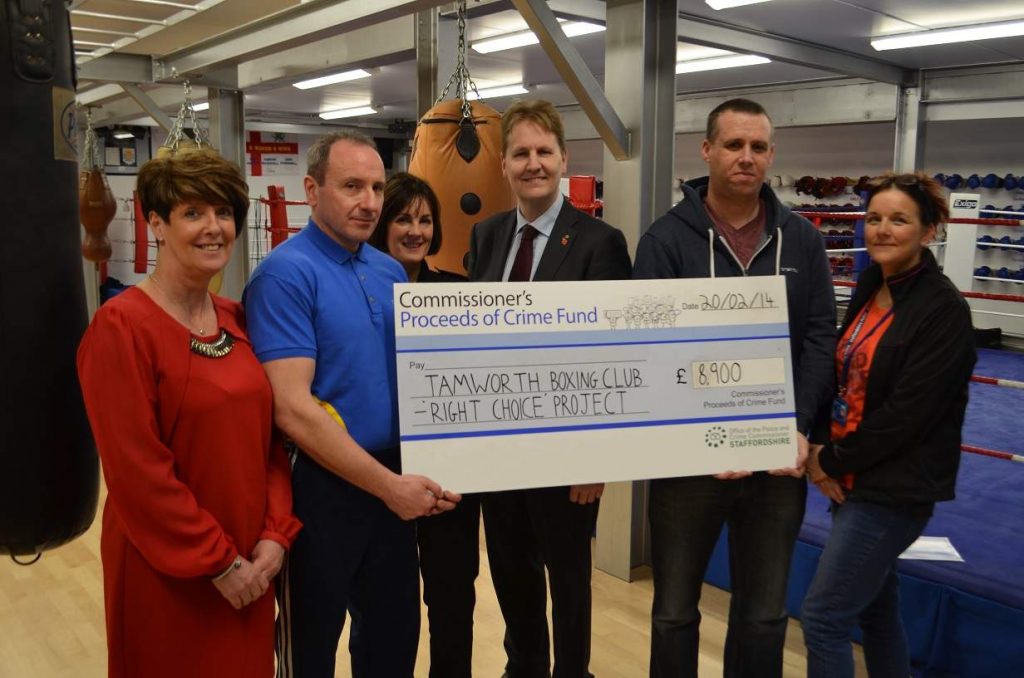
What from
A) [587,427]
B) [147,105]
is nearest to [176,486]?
[587,427]

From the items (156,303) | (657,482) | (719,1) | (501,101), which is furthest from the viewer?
(501,101)

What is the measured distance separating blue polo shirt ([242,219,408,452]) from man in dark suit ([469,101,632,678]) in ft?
1.43

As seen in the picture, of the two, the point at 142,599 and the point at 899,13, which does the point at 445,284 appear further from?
the point at 899,13

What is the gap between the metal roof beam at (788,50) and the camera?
18.6ft

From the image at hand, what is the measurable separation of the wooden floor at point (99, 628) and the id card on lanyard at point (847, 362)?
1.15m

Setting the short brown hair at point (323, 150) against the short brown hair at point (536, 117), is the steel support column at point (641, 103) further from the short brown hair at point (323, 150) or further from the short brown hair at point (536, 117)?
the short brown hair at point (323, 150)

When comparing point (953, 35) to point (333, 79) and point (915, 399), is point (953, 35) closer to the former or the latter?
point (915, 399)

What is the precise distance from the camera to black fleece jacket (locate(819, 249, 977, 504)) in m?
1.97

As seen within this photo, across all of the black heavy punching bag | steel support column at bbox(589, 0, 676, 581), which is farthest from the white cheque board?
steel support column at bbox(589, 0, 676, 581)

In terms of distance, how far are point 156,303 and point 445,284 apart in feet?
2.07

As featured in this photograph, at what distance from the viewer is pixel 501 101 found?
445 inches

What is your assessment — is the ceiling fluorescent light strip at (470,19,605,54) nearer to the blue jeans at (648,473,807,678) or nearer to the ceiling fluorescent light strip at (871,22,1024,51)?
the ceiling fluorescent light strip at (871,22,1024,51)

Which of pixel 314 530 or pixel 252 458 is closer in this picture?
pixel 252 458

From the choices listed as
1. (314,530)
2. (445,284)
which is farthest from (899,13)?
(314,530)
